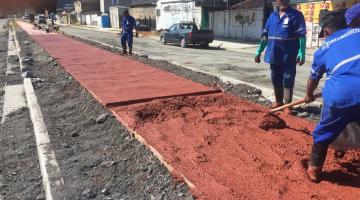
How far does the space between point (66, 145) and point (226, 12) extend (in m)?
26.3

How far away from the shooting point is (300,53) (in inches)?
261

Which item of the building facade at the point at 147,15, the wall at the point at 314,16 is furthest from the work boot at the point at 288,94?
the building facade at the point at 147,15

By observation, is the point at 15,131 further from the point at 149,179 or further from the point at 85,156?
the point at 149,179

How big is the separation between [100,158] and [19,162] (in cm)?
105

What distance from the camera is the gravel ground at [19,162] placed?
179 inches

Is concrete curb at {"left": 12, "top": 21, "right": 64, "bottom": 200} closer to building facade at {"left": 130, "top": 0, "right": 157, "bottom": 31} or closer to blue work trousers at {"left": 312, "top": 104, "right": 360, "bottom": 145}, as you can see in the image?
blue work trousers at {"left": 312, "top": 104, "right": 360, "bottom": 145}

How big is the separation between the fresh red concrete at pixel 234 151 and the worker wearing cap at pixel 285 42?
64 cm

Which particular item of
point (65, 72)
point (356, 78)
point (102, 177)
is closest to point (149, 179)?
point (102, 177)

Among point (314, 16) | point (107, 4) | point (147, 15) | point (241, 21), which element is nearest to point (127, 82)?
point (314, 16)

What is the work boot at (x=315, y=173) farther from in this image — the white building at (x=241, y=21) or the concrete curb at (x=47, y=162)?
the white building at (x=241, y=21)

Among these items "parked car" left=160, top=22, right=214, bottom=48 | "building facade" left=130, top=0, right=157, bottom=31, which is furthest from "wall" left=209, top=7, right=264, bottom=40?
"building facade" left=130, top=0, right=157, bottom=31

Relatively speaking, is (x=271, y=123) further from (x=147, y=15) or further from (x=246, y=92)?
(x=147, y=15)

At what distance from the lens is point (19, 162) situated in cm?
540

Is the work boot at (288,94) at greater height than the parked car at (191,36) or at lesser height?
lesser
